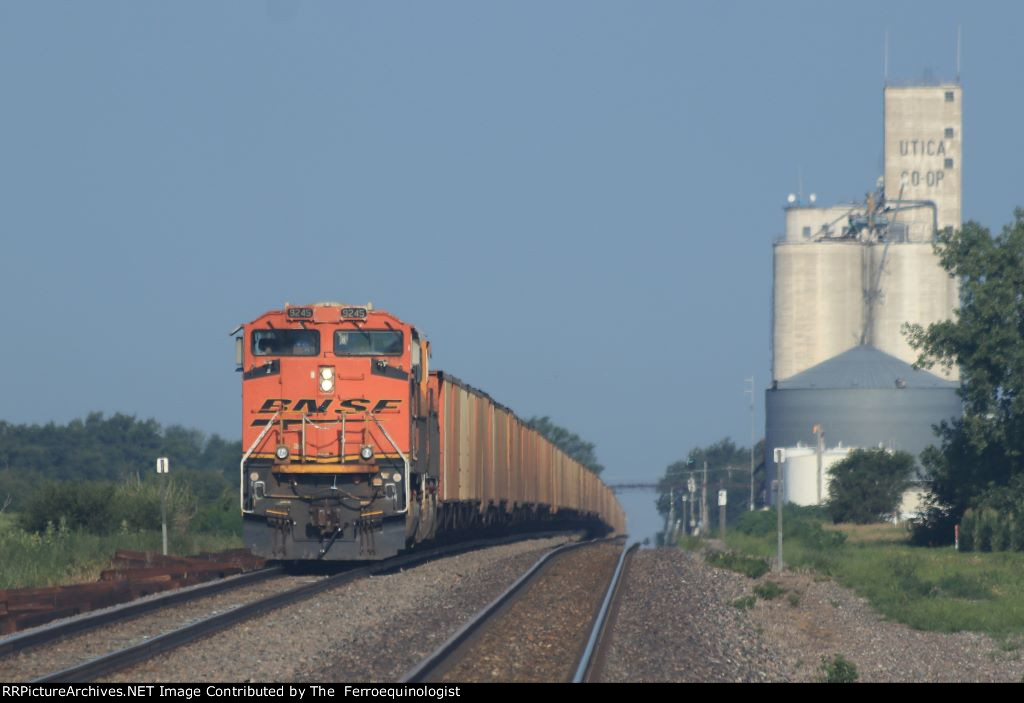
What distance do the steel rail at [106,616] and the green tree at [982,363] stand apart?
31.4 metres

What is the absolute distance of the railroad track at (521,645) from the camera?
12.4 meters

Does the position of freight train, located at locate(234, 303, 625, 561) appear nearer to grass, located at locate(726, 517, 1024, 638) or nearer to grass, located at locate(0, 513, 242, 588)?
grass, located at locate(0, 513, 242, 588)

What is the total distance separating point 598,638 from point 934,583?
12.9 meters

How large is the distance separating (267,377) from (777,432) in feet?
311

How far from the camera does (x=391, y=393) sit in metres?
23.0

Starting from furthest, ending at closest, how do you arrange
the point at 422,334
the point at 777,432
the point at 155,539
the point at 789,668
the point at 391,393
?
1. the point at 777,432
2. the point at 155,539
3. the point at 422,334
4. the point at 391,393
5. the point at 789,668

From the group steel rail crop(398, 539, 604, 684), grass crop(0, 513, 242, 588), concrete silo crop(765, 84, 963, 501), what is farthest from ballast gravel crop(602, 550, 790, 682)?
concrete silo crop(765, 84, 963, 501)

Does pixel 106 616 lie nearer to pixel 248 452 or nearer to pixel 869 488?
pixel 248 452

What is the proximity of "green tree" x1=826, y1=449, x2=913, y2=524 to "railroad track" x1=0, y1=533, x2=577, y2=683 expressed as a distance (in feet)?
203

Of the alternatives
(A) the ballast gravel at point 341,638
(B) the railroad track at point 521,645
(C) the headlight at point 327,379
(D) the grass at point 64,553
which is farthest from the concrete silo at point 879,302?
(B) the railroad track at point 521,645

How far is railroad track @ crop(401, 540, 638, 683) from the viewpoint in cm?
1241

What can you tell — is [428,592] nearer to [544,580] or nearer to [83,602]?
[544,580]

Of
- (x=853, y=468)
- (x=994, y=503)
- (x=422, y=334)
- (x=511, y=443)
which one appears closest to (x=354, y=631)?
(x=422, y=334)

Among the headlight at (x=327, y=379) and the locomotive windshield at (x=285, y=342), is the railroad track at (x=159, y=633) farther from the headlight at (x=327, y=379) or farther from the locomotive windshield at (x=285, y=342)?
the locomotive windshield at (x=285, y=342)
